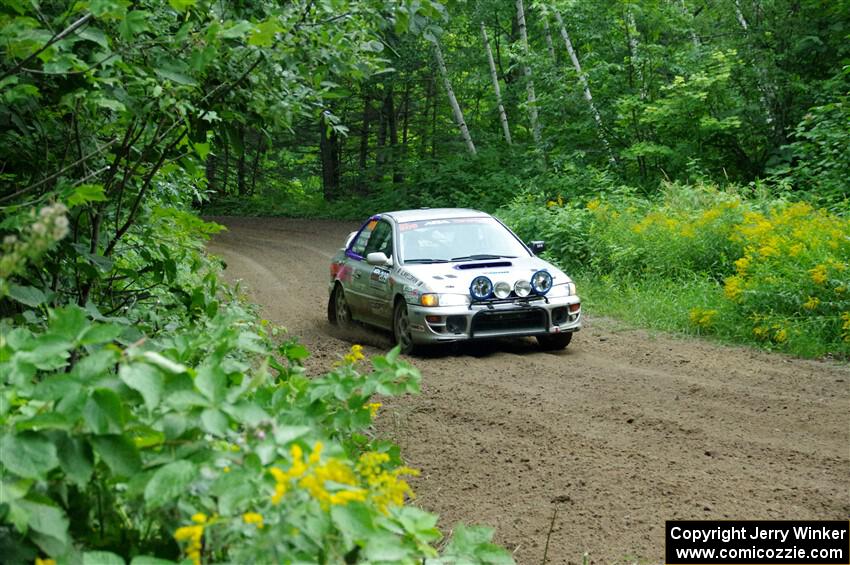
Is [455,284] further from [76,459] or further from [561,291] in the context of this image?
[76,459]

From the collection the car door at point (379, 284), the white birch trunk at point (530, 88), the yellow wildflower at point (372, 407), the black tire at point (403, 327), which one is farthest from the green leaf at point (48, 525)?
the white birch trunk at point (530, 88)

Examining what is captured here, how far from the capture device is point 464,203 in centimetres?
3056

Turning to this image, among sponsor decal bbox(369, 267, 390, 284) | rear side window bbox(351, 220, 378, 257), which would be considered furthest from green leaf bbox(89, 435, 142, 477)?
rear side window bbox(351, 220, 378, 257)

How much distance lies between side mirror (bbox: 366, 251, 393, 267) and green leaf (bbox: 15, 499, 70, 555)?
32.3ft

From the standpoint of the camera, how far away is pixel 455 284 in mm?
11219

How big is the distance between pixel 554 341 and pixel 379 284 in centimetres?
229

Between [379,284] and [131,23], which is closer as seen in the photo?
[131,23]

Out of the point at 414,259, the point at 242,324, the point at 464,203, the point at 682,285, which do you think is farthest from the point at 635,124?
the point at 242,324

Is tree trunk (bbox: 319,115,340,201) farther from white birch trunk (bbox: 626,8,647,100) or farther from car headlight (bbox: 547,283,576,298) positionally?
car headlight (bbox: 547,283,576,298)

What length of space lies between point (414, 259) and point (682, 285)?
4636 mm

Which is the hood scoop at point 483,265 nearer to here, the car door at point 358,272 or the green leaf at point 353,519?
the car door at point 358,272

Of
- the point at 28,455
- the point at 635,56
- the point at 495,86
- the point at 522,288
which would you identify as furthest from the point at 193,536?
the point at 495,86

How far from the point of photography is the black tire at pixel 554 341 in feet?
37.9

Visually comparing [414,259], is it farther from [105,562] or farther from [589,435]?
[105,562]
